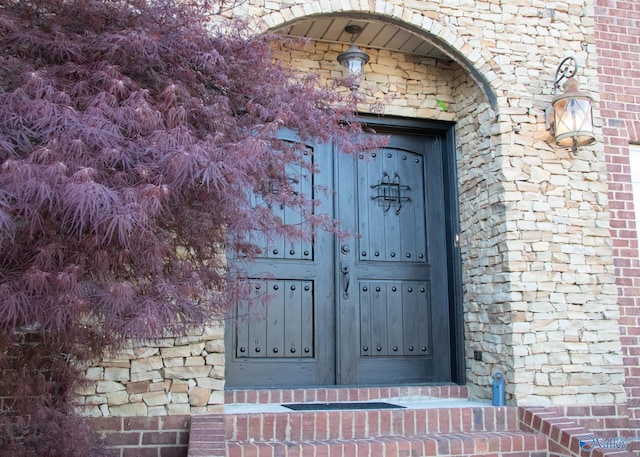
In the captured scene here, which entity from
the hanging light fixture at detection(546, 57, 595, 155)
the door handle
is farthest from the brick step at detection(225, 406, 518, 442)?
the hanging light fixture at detection(546, 57, 595, 155)

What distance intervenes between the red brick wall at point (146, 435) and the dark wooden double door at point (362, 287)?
0.81 m

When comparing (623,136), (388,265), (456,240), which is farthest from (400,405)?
(623,136)

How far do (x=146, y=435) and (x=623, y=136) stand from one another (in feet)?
12.9

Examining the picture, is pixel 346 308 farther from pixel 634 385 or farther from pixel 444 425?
pixel 634 385

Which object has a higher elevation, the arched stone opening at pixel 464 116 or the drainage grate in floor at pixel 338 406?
the arched stone opening at pixel 464 116

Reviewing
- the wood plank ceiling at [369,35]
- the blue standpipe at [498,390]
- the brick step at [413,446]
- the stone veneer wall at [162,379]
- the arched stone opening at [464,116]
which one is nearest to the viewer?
the brick step at [413,446]

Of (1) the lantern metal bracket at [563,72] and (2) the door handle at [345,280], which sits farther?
(2) the door handle at [345,280]

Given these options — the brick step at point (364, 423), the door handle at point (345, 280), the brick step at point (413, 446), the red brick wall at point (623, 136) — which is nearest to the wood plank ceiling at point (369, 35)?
the red brick wall at point (623, 136)

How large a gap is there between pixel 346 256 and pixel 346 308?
14.9 inches

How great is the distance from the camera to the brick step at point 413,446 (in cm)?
333

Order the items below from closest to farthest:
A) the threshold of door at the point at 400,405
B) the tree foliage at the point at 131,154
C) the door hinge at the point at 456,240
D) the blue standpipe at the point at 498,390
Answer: the tree foliage at the point at 131,154
the threshold of door at the point at 400,405
the blue standpipe at the point at 498,390
the door hinge at the point at 456,240

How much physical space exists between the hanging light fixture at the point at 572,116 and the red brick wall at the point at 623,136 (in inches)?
22.6
